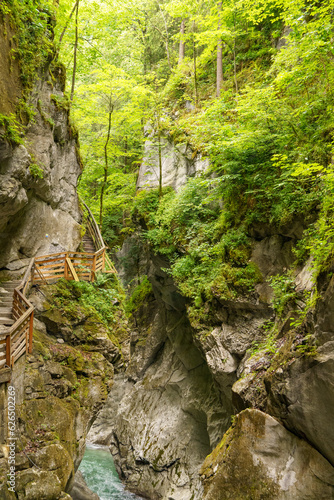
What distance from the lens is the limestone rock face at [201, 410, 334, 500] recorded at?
18.4 ft

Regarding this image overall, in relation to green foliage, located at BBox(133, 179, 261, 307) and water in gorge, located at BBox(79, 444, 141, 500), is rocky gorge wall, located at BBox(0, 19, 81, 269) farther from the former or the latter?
water in gorge, located at BBox(79, 444, 141, 500)

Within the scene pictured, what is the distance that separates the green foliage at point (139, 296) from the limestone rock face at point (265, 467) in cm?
1472

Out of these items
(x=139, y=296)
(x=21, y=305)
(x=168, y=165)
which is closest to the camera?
(x=21, y=305)

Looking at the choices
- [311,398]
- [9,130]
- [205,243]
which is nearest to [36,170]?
[9,130]

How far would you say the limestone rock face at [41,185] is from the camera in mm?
10312

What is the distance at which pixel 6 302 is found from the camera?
1054 cm

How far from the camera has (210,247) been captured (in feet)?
38.8

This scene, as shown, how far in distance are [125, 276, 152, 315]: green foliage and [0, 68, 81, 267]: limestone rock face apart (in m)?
7.35

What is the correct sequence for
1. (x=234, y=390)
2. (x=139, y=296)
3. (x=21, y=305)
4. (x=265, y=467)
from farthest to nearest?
(x=139, y=296) → (x=21, y=305) → (x=234, y=390) → (x=265, y=467)

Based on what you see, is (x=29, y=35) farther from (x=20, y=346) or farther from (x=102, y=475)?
(x=102, y=475)

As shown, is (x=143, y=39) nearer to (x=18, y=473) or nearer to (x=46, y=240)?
(x=46, y=240)

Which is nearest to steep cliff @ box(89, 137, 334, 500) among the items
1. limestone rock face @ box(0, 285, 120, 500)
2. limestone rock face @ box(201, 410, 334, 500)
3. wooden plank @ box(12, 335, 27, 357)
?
limestone rock face @ box(201, 410, 334, 500)

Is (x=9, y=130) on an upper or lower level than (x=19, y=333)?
upper

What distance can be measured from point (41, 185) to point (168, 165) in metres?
7.27
